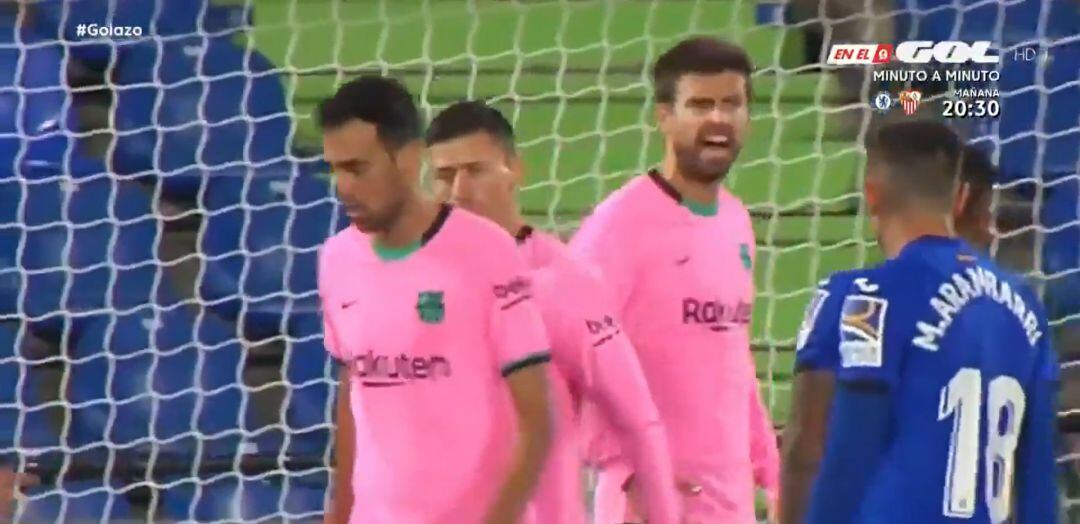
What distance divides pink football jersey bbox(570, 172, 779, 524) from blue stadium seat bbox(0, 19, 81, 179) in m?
1.69

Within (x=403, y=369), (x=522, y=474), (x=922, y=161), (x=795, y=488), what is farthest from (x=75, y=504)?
(x=922, y=161)

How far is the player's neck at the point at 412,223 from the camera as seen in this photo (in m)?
1.86

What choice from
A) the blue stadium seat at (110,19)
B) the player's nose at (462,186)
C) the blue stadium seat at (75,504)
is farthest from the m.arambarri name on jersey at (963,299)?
the blue stadium seat at (110,19)

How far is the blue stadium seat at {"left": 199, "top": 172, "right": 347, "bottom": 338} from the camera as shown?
3514 millimetres

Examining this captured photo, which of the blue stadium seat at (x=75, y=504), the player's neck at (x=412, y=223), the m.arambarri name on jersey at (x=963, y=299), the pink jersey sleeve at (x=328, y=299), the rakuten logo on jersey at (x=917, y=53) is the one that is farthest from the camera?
the rakuten logo on jersey at (x=917, y=53)

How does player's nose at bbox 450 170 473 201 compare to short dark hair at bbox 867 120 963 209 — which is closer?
short dark hair at bbox 867 120 963 209

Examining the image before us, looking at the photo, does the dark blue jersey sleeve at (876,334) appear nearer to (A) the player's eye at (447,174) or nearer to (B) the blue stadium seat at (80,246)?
(A) the player's eye at (447,174)

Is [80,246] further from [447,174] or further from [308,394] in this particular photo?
[447,174]

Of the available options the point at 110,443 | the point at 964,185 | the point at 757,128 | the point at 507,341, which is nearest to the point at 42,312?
the point at 110,443

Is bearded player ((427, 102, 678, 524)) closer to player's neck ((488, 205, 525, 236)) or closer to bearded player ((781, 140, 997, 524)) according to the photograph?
player's neck ((488, 205, 525, 236))

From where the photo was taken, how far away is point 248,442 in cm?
342

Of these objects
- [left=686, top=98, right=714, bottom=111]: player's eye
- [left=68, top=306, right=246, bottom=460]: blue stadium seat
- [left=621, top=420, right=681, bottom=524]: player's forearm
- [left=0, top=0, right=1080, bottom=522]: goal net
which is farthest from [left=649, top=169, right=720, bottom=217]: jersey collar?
[left=68, top=306, right=246, bottom=460]: blue stadium seat

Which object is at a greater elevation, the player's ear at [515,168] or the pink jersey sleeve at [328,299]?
the player's ear at [515,168]

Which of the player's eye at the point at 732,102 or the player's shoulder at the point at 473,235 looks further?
the player's eye at the point at 732,102
